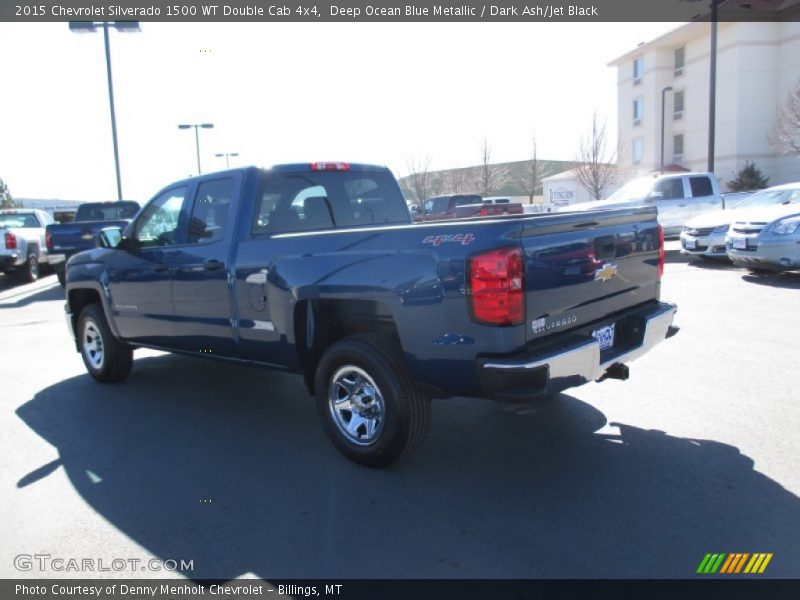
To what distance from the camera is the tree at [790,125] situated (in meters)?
29.9

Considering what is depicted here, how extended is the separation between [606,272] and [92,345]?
5.39 metres

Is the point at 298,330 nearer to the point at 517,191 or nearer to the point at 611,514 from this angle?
the point at 611,514

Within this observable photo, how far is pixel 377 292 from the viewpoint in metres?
3.70

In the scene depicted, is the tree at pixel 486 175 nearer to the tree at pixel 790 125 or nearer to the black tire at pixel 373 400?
the tree at pixel 790 125

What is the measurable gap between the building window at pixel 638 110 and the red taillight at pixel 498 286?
49.0 meters

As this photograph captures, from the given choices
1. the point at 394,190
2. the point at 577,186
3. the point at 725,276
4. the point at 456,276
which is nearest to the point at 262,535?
the point at 456,276

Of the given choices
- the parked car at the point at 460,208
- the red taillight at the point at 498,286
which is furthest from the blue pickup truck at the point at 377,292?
the parked car at the point at 460,208

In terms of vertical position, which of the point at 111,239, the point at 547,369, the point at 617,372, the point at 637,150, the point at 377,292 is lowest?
the point at 617,372

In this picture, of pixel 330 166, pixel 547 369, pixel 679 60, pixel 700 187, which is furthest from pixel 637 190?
pixel 679 60

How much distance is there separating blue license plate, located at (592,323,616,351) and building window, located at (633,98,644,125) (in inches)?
1896

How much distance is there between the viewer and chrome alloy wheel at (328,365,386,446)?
394 centimetres

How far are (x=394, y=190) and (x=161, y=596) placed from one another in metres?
3.99

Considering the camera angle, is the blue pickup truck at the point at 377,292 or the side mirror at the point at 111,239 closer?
the blue pickup truck at the point at 377,292

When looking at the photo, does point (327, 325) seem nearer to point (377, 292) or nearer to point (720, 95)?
point (377, 292)
